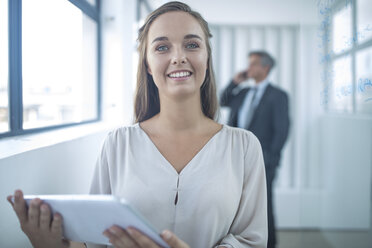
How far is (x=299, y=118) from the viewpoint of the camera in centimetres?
362

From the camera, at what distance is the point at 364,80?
4.80ft

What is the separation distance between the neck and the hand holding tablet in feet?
1.51

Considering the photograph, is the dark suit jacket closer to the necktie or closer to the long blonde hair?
the necktie

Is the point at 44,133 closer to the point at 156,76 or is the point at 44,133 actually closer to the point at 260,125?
the point at 156,76

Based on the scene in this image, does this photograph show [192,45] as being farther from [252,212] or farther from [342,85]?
[342,85]

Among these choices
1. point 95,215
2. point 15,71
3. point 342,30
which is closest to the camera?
point 95,215

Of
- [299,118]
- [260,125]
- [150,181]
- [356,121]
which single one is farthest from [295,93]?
[150,181]

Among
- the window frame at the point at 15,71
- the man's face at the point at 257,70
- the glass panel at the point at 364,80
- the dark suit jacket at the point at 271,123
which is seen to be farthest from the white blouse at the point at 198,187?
the man's face at the point at 257,70

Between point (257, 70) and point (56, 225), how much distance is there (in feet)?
8.07

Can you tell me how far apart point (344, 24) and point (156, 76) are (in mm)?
1209

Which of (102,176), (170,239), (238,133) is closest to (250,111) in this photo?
(238,133)

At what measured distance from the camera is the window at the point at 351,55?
144cm

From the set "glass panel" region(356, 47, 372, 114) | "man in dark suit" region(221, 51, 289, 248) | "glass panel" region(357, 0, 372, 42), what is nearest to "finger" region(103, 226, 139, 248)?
"glass panel" region(356, 47, 372, 114)

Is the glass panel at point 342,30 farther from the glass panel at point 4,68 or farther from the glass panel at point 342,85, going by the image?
the glass panel at point 4,68
